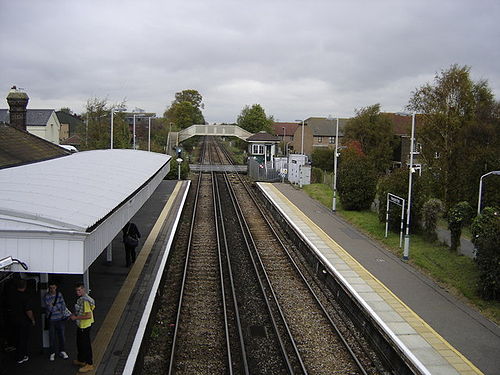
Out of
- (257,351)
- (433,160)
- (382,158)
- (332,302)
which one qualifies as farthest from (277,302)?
(382,158)

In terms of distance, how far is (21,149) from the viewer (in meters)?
20.2

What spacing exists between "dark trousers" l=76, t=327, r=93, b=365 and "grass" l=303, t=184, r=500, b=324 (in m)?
8.87

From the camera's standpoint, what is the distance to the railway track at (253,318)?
9977mm

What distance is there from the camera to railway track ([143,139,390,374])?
9.98m

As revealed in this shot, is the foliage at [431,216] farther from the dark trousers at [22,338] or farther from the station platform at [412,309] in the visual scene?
the dark trousers at [22,338]

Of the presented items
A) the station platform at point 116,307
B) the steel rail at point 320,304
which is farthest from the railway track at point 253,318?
the station platform at point 116,307

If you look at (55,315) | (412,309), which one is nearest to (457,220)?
(412,309)

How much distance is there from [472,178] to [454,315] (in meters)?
13.3

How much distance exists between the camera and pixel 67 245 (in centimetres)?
725

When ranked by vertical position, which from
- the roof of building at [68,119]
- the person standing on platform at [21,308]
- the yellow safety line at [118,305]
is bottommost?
the yellow safety line at [118,305]

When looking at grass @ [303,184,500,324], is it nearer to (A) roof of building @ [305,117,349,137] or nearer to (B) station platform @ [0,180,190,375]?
(B) station platform @ [0,180,190,375]

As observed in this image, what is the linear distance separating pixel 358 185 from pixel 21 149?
15.9m

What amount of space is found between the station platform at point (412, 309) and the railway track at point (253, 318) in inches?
33.1

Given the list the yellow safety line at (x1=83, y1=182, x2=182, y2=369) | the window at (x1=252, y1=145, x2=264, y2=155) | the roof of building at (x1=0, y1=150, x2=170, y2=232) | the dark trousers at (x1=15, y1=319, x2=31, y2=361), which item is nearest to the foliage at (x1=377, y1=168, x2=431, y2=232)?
the yellow safety line at (x1=83, y1=182, x2=182, y2=369)
